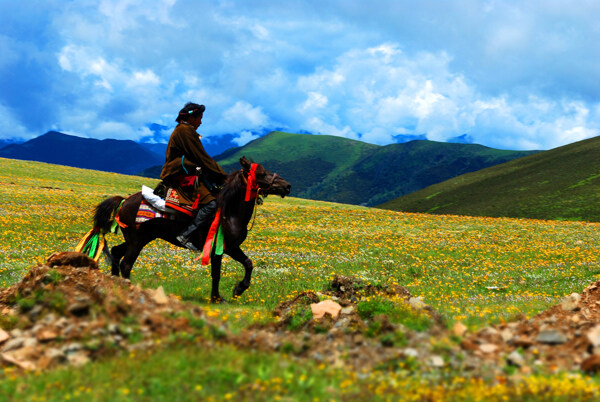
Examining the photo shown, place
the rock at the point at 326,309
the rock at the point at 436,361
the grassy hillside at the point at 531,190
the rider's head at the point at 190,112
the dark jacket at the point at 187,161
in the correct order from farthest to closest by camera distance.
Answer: the grassy hillside at the point at 531,190
the rider's head at the point at 190,112
the dark jacket at the point at 187,161
the rock at the point at 326,309
the rock at the point at 436,361

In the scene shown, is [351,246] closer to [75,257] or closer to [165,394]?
[75,257]

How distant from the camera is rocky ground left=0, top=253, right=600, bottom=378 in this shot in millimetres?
6125

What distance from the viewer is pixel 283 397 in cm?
527

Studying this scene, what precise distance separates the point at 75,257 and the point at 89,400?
6214 millimetres

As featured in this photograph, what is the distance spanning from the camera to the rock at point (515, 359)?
236 inches

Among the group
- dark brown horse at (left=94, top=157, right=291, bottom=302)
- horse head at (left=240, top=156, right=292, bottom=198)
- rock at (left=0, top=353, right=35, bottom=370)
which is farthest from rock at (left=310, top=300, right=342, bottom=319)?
rock at (left=0, top=353, right=35, bottom=370)

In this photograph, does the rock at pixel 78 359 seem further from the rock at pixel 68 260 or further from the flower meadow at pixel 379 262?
the rock at pixel 68 260

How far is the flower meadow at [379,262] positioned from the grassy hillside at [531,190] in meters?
50.6

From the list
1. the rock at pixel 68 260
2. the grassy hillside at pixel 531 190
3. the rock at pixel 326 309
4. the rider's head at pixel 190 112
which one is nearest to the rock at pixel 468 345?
the rock at pixel 326 309

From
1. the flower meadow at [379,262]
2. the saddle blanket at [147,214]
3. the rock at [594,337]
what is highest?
the saddle blanket at [147,214]

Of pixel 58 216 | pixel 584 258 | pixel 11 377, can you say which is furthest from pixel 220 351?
pixel 58 216

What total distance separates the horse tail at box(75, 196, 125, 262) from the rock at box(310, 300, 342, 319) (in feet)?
21.9

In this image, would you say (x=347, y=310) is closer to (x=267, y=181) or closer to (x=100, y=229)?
(x=267, y=181)

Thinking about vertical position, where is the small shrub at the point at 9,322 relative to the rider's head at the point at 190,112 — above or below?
below
